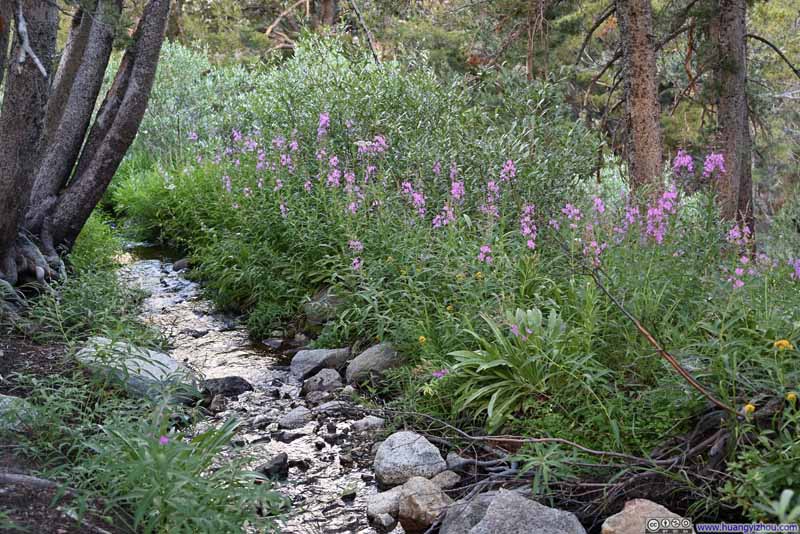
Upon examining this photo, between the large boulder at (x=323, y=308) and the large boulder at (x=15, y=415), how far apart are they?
2.85m

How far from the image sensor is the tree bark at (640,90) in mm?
6457

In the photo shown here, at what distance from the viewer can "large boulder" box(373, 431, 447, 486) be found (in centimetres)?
428

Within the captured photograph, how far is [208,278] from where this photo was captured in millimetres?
8898

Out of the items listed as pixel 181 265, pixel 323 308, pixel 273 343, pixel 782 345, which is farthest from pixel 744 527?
pixel 181 265

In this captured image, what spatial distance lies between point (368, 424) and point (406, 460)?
719 mm

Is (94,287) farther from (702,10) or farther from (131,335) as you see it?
(702,10)

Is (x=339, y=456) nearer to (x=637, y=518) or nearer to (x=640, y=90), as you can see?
(x=637, y=518)

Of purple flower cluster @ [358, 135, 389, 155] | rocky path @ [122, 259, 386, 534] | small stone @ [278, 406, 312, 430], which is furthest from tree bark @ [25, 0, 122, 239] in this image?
small stone @ [278, 406, 312, 430]

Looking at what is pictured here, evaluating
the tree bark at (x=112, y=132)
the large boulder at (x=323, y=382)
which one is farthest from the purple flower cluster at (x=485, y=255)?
the tree bark at (x=112, y=132)

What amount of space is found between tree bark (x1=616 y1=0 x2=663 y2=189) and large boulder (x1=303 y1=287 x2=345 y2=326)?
2709 millimetres

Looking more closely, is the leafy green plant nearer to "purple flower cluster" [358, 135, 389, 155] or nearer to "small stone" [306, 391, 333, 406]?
"small stone" [306, 391, 333, 406]

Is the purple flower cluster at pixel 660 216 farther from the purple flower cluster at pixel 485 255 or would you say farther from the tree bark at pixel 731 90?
the tree bark at pixel 731 90

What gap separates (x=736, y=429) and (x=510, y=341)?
5.10 ft

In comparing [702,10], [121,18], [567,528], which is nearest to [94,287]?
[121,18]
